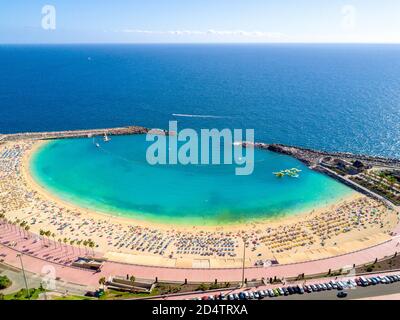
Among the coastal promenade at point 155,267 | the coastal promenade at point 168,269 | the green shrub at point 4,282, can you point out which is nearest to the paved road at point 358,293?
the coastal promenade at point 168,269

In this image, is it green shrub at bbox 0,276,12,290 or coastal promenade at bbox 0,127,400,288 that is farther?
coastal promenade at bbox 0,127,400,288

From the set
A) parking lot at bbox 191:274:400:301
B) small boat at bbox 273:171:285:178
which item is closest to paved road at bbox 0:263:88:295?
parking lot at bbox 191:274:400:301

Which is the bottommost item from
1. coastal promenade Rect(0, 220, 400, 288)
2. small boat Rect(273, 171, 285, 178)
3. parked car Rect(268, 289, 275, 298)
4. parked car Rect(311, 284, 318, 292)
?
coastal promenade Rect(0, 220, 400, 288)

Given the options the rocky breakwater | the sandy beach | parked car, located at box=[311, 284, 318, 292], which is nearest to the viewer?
parked car, located at box=[311, 284, 318, 292]

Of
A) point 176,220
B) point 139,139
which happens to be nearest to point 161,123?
point 139,139

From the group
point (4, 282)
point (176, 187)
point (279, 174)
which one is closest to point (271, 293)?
point (4, 282)

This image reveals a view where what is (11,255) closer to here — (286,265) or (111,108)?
(286,265)

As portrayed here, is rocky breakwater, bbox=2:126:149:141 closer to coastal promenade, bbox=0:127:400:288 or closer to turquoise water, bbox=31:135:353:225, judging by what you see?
turquoise water, bbox=31:135:353:225
